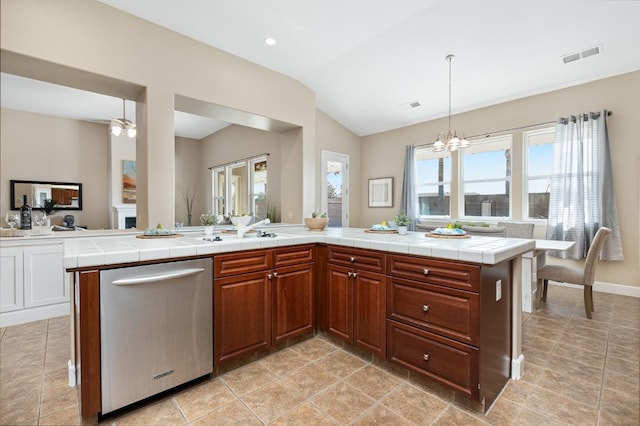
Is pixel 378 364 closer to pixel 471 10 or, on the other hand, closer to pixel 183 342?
pixel 183 342

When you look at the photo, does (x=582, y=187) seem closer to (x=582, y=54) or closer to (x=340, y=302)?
(x=582, y=54)

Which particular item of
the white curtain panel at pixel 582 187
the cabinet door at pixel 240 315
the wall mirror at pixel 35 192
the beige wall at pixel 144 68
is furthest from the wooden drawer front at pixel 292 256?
the white curtain panel at pixel 582 187

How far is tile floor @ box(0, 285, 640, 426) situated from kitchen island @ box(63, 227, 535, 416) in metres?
0.13

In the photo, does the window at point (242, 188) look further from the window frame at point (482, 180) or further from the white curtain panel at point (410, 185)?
the window frame at point (482, 180)

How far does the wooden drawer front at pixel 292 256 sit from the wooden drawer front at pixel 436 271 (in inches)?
27.3

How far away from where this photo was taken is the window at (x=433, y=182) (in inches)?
214

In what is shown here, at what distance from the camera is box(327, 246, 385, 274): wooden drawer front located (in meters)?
1.98

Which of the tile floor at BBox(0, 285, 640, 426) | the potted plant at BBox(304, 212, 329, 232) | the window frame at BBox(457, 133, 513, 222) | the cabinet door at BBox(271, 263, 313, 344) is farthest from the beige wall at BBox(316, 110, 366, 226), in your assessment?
the tile floor at BBox(0, 285, 640, 426)

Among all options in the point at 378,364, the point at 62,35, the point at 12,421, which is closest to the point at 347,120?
the point at 62,35

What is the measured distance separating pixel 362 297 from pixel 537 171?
13.1ft

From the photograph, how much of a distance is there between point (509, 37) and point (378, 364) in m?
3.68

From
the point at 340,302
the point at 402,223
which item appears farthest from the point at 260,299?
the point at 402,223

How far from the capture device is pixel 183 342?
1718 millimetres

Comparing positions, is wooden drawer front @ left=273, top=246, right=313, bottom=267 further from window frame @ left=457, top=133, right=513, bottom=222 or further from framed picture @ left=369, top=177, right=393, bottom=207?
framed picture @ left=369, top=177, right=393, bottom=207
